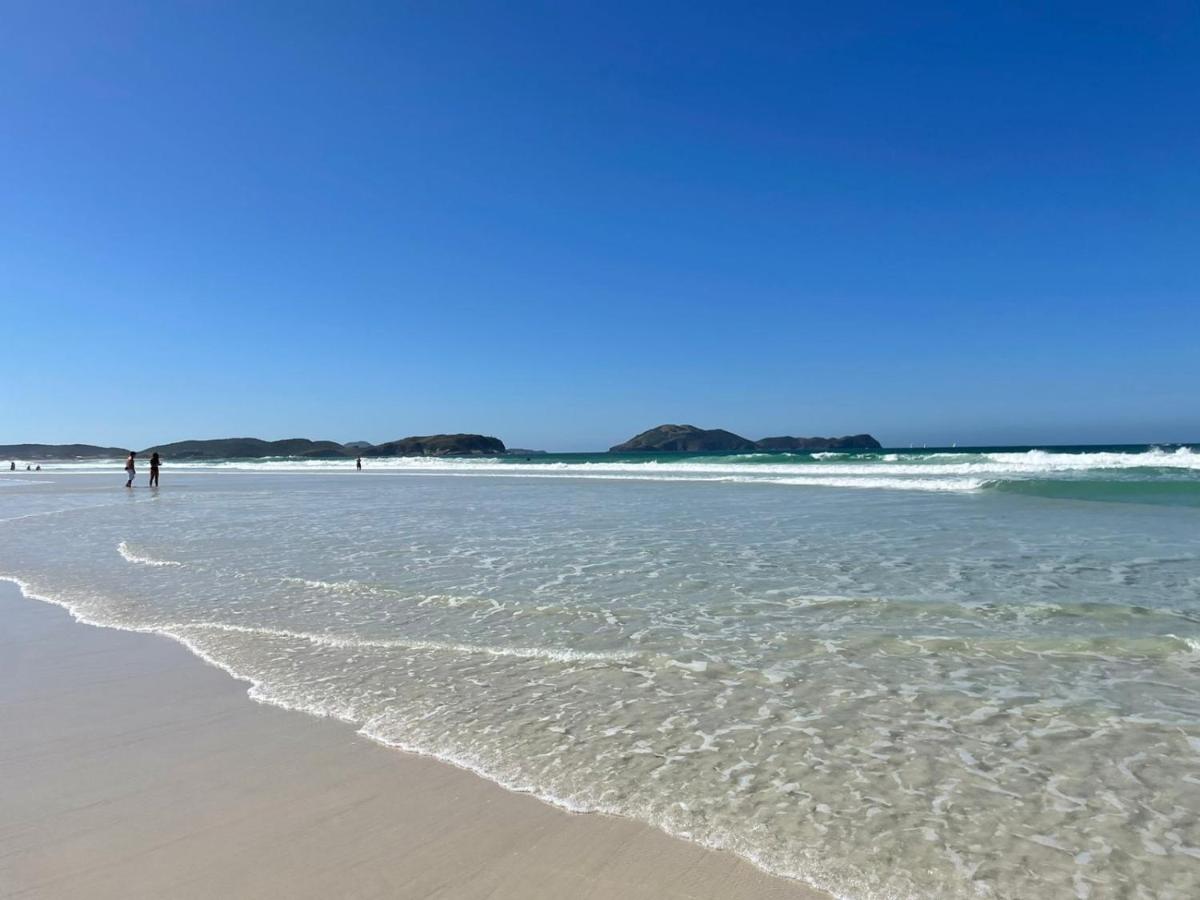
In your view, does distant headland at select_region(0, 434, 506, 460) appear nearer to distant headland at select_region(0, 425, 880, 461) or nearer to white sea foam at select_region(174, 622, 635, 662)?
distant headland at select_region(0, 425, 880, 461)

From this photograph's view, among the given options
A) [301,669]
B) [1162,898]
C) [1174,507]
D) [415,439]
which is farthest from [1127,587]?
[415,439]

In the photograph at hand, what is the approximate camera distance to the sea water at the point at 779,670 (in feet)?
10.6

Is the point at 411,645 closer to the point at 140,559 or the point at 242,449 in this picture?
the point at 140,559

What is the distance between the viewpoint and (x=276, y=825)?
11.0ft

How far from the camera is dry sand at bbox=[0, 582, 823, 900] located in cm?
290

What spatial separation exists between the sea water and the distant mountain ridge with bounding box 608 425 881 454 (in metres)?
123

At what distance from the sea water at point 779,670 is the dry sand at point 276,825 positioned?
9.9 inches

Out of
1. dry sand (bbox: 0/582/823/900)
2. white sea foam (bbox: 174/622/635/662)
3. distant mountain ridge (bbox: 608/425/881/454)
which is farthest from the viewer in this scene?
distant mountain ridge (bbox: 608/425/881/454)

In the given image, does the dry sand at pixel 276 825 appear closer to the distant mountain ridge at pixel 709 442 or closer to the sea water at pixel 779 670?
the sea water at pixel 779 670

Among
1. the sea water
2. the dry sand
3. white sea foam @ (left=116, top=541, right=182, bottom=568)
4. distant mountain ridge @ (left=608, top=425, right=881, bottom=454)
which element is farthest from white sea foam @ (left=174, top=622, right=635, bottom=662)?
distant mountain ridge @ (left=608, top=425, right=881, bottom=454)

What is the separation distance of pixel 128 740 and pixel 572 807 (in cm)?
304

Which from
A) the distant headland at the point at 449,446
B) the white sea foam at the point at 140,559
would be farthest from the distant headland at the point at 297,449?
the white sea foam at the point at 140,559

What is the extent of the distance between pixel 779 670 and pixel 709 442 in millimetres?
135719

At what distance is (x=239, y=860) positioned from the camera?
307 cm
